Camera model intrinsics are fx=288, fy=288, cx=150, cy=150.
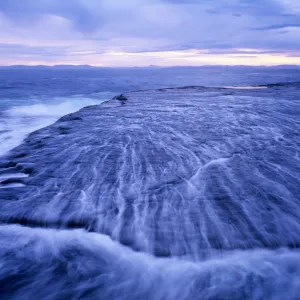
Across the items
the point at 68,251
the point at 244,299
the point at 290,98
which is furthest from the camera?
the point at 290,98

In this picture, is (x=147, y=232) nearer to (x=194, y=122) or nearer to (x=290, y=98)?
(x=194, y=122)

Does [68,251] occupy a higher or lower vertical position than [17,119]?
higher

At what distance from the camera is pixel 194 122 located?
10477 mm

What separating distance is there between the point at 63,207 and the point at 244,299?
296 centimetres

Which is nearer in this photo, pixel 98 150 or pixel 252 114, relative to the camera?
pixel 98 150

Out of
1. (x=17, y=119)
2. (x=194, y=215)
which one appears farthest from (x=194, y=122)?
(x=17, y=119)

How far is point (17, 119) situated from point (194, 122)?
10.2 meters

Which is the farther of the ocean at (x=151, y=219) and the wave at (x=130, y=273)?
the ocean at (x=151, y=219)

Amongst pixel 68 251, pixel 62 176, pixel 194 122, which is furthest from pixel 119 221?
pixel 194 122

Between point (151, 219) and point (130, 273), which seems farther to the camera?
point (151, 219)

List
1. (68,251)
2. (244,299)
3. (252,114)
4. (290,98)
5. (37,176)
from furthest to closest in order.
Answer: (290,98)
(252,114)
(37,176)
(68,251)
(244,299)

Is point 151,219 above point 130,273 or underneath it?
above

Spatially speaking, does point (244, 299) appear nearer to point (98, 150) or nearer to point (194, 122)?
point (98, 150)

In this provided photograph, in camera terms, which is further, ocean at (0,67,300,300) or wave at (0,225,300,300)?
ocean at (0,67,300,300)
